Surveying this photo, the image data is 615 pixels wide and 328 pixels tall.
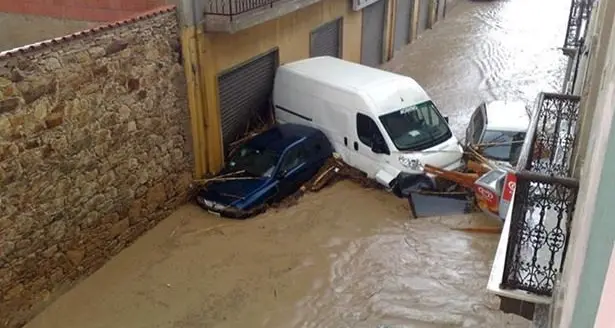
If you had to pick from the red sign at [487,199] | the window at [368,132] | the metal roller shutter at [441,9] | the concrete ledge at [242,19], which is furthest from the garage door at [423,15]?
the red sign at [487,199]

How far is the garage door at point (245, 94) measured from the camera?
12.9 m

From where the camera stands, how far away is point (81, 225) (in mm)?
9672

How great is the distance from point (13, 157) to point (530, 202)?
258 inches

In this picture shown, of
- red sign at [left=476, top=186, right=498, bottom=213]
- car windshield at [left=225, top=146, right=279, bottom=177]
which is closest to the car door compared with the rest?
car windshield at [left=225, top=146, right=279, bottom=177]

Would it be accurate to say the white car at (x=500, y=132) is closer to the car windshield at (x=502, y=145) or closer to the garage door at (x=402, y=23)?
the car windshield at (x=502, y=145)

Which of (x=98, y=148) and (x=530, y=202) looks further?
(x=98, y=148)

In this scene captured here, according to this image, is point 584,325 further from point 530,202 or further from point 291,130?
point 291,130

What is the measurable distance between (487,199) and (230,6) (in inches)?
234

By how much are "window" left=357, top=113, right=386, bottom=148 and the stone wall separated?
139 inches

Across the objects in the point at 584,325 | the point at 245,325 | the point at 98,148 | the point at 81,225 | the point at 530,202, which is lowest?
the point at 245,325

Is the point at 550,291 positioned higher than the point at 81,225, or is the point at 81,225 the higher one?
the point at 550,291

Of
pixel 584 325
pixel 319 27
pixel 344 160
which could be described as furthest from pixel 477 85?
pixel 584 325

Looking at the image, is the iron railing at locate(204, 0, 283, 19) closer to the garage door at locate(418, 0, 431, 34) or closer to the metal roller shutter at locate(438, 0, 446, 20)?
the garage door at locate(418, 0, 431, 34)

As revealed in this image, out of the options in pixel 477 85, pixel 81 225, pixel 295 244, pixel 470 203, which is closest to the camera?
pixel 81 225
